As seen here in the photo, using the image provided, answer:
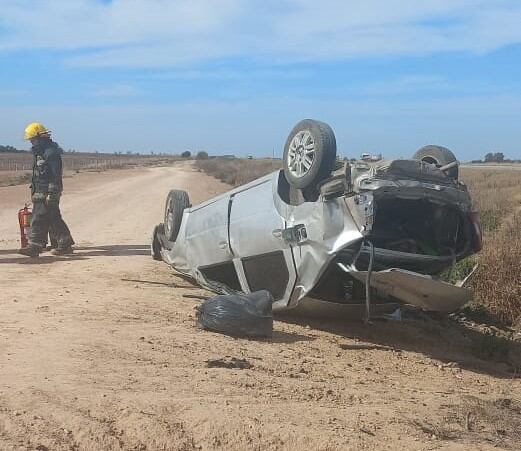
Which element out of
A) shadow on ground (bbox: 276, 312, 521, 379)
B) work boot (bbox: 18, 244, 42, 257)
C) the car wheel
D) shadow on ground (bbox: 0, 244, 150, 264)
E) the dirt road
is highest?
the car wheel

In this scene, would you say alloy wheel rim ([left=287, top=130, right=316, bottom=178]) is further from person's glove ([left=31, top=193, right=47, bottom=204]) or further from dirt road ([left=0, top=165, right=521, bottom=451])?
person's glove ([left=31, top=193, right=47, bottom=204])

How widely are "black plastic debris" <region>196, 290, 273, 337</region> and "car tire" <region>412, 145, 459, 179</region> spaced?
2.13 metres

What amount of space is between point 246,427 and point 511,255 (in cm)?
592

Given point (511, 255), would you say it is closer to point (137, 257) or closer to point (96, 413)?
point (137, 257)

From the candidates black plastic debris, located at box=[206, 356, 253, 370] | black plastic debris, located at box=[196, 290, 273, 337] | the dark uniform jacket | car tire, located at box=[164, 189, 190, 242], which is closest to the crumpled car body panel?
black plastic debris, located at box=[196, 290, 273, 337]

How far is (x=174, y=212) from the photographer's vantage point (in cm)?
929

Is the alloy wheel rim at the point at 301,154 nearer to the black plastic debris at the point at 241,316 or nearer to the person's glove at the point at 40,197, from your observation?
the black plastic debris at the point at 241,316

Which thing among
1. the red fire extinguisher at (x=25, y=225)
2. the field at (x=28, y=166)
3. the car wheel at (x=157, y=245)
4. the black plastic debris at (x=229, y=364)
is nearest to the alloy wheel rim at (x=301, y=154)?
the black plastic debris at (x=229, y=364)

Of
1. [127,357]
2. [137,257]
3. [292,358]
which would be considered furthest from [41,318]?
[137,257]

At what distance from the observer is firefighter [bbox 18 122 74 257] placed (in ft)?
36.5

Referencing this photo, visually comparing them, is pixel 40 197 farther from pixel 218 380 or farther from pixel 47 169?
pixel 218 380

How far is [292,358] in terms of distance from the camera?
5.95 meters

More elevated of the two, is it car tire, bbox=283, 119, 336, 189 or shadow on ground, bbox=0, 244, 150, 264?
car tire, bbox=283, 119, 336, 189

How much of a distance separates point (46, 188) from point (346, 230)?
259 inches
